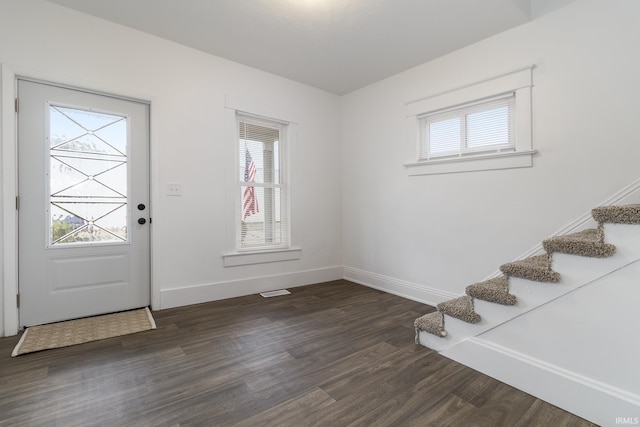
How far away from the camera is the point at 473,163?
9.81 ft

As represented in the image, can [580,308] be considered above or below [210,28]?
below

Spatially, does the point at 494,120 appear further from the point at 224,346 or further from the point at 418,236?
the point at 224,346

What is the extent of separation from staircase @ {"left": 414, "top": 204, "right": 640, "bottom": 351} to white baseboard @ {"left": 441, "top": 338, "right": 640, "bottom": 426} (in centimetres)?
12

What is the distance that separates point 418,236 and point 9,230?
12.5ft

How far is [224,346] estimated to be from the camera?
229 cm

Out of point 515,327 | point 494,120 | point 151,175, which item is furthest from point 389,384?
point 151,175

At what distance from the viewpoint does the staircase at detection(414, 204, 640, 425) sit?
57.2 inches

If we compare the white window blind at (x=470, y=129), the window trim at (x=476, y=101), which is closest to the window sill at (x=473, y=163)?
the window trim at (x=476, y=101)

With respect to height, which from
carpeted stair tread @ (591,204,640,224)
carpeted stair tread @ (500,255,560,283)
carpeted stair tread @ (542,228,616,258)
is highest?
carpeted stair tread @ (591,204,640,224)

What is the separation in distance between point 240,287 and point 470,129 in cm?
310

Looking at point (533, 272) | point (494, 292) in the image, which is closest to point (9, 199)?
point (494, 292)

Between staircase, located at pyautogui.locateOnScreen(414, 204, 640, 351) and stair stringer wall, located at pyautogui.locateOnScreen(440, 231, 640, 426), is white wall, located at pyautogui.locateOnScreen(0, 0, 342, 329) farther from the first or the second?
stair stringer wall, located at pyautogui.locateOnScreen(440, 231, 640, 426)

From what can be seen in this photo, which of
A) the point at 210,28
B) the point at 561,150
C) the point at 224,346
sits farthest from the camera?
the point at 210,28

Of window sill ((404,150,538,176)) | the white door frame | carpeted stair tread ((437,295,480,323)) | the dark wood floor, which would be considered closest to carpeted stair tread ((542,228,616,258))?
carpeted stair tread ((437,295,480,323))
